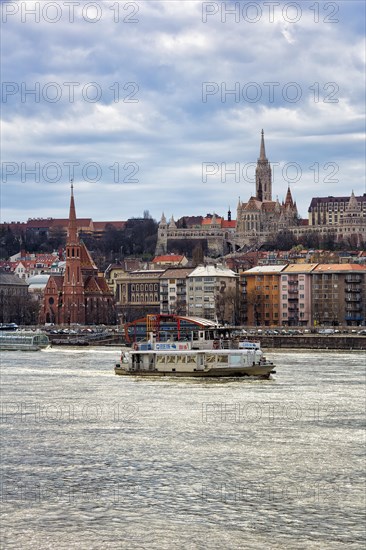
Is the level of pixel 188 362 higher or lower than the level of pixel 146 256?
lower

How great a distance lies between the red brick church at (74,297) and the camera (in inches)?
5207

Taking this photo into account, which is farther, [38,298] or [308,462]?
[38,298]

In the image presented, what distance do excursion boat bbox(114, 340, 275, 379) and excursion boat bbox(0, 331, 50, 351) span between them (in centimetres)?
2908

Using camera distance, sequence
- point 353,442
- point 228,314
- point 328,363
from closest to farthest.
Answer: point 353,442
point 328,363
point 228,314

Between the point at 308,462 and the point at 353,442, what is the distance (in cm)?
323

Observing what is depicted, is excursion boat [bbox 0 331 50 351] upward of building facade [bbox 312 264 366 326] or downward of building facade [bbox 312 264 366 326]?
downward

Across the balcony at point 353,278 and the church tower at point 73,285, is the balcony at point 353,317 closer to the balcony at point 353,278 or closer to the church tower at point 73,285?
the balcony at point 353,278

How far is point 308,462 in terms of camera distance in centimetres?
2861

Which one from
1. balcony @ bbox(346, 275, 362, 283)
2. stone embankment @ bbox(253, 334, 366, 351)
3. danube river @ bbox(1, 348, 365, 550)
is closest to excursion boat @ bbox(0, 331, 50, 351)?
stone embankment @ bbox(253, 334, 366, 351)

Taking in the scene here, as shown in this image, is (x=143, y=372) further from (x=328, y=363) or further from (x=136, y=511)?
(x=136, y=511)

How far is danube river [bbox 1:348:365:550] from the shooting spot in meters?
22.7

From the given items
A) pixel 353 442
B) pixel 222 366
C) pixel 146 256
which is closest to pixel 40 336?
pixel 222 366

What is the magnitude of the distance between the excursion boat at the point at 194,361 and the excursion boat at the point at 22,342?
29077 mm

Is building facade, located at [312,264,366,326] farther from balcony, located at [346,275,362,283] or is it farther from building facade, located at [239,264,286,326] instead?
building facade, located at [239,264,286,326]
